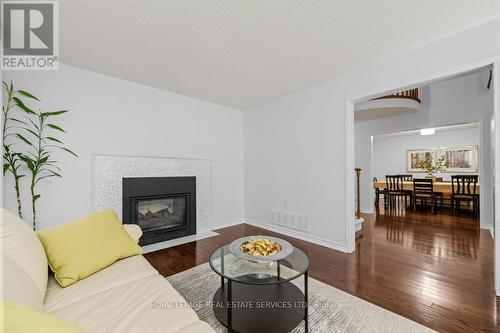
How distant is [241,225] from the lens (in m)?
4.39

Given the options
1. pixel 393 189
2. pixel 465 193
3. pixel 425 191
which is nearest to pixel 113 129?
pixel 393 189

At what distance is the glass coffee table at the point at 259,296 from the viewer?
4.78 ft

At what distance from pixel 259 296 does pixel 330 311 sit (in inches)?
22.5

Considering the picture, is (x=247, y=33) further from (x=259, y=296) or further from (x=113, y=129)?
(x=259, y=296)

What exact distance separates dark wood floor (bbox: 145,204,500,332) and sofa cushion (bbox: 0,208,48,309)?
1378 mm

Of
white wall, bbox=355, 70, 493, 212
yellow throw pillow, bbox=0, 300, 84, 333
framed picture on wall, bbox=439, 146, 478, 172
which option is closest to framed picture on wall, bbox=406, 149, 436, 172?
framed picture on wall, bbox=439, 146, 478, 172

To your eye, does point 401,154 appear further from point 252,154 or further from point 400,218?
point 252,154

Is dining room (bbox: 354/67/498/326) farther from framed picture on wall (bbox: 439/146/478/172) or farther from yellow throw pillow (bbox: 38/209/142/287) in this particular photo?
yellow throw pillow (bbox: 38/209/142/287)

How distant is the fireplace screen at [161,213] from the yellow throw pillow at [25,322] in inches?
111

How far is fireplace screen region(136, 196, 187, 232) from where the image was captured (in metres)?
3.28

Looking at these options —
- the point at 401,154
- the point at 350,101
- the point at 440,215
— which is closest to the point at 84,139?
the point at 350,101

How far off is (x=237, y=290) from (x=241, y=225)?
256cm

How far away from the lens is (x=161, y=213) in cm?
347

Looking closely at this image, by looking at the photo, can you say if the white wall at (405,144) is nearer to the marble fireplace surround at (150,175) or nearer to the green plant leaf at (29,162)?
the marble fireplace surround at (150,175)
